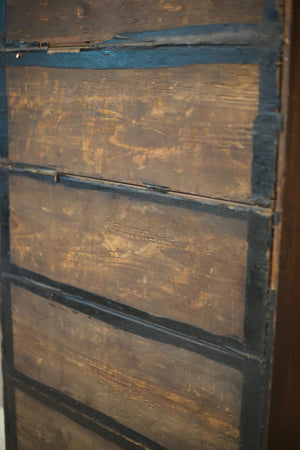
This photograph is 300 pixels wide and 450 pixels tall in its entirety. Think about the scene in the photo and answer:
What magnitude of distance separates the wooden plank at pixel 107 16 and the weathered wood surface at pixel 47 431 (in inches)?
43.2

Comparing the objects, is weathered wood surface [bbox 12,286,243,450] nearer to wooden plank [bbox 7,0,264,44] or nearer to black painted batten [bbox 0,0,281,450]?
black painted batten [bbox 0,0,281,450]

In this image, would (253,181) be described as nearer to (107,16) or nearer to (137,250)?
(137,250)

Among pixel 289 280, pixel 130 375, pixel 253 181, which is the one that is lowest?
pixel 130 375

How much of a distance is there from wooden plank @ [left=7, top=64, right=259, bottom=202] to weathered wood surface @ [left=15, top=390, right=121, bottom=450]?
0.77 m

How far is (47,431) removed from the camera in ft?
5.24

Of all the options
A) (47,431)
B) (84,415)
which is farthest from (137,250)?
(47,431)

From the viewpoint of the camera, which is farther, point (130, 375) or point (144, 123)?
point (130, 375)

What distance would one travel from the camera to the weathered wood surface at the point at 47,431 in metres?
1.46

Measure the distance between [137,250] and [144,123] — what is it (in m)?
0.31

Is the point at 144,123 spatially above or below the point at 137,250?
above

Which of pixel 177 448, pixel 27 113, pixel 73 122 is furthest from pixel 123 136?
pixel 177 448

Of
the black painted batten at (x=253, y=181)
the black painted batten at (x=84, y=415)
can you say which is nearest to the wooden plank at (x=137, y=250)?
the black painted batten at (x=253, y=181)

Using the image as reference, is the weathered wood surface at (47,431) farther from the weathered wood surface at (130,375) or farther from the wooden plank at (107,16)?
the wooden plank at (107,16)

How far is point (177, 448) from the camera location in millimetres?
1249
